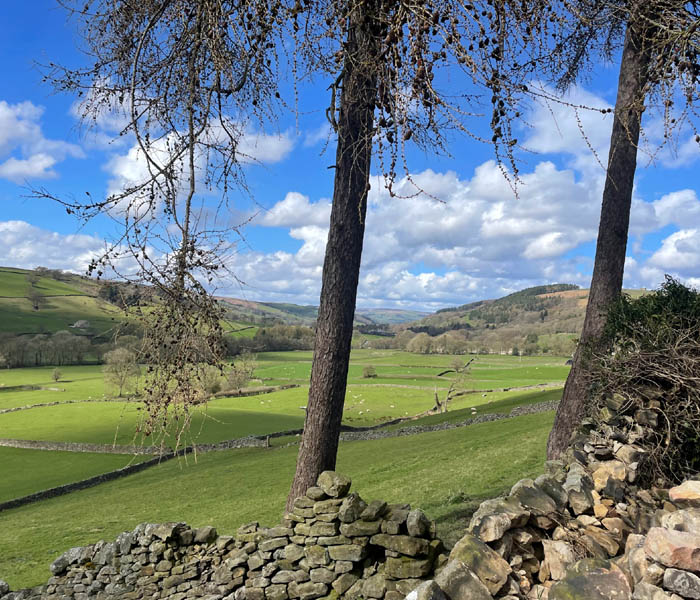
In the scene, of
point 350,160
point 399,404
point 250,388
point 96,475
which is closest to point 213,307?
point 350,160

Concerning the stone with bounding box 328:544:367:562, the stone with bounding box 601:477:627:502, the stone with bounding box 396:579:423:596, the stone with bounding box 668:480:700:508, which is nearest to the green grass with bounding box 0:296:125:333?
the stone with bounding box 328:544:367:562

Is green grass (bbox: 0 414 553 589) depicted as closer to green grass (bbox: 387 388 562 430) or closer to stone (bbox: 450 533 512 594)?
stone (bbox: 450 533 512 594)

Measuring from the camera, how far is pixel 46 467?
34.2 metres

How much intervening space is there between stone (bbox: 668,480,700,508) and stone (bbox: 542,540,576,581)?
3.59 ft

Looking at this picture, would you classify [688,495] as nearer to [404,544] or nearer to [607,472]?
[607,472]

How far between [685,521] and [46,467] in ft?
132

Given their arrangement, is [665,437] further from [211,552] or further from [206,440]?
[206,440]

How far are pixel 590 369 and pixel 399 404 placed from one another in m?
56.7

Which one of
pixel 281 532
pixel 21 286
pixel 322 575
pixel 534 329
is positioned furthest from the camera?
pixel 534 329

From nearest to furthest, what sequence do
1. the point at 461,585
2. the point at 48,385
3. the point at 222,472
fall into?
the point at 461,585 → the point at 222,472 → the point at 48,385

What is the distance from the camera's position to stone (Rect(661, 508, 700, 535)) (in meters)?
2.91

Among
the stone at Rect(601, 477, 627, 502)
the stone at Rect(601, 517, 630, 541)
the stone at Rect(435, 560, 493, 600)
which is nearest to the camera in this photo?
the stone at Rect(435, 560, 493, 600)

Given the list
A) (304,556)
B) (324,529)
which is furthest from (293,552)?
(324,529)

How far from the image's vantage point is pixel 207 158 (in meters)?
5.07
